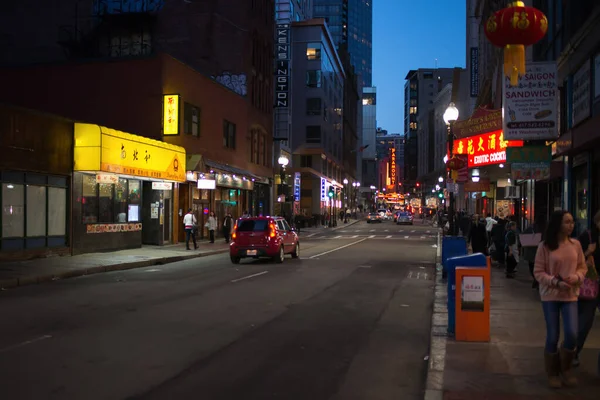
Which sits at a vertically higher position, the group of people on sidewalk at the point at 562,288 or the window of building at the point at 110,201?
the window of building at the point at 110,201

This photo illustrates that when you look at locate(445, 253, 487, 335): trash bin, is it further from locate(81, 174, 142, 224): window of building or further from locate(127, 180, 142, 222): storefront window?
locate(127, 180, 142, 222): storefront window

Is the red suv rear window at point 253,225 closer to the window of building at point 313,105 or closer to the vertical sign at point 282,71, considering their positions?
the vertical sign at point 282,71

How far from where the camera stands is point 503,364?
7.04 meters

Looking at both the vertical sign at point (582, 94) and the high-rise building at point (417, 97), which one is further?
the high-rise building at point (417, 97)

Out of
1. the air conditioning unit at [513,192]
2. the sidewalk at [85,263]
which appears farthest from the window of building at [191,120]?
the air conditioning unit at [513,192]

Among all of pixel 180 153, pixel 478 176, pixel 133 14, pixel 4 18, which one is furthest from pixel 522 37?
pixel 4 18

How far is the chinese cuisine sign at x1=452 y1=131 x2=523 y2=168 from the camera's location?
26.6 metres

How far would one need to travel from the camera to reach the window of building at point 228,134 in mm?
36869

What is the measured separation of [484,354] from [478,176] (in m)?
28.7

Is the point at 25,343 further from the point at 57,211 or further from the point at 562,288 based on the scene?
the point at 57,211

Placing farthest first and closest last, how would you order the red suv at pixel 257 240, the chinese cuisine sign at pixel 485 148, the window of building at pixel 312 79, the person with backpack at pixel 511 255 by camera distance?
the window of building at pixel 312 79 < the chinese cuisine sign at pixel 485 148 < the red suv at pixel 257 240 < the person with backpack at pixel 511 255

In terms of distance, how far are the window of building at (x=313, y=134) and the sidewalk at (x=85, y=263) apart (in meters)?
50.0

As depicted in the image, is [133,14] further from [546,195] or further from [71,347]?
[71,347]

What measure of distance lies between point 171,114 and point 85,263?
11742 millimetres
